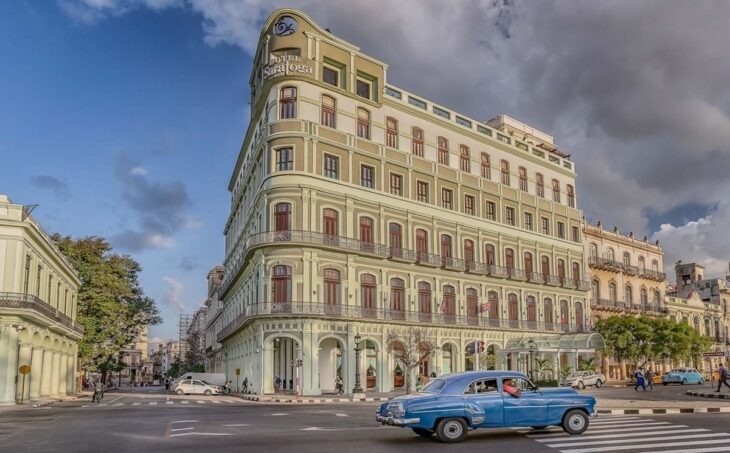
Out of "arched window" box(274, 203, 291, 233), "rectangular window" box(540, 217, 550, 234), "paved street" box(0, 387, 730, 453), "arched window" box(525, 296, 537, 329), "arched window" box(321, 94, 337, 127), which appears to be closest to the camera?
"paved street" box(0, 387, 730, 453)

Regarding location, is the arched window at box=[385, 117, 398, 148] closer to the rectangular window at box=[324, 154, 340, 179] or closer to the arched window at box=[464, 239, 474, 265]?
the rectangular window at box=[324, 154, 340, 179]

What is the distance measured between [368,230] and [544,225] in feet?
74.3

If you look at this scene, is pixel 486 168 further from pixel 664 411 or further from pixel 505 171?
pixel 664 411

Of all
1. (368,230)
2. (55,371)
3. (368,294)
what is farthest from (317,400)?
(55,371)

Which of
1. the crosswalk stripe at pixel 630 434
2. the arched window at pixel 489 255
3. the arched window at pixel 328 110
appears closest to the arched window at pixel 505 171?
the arched window at pixel 489 255

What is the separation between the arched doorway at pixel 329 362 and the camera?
45.1 m

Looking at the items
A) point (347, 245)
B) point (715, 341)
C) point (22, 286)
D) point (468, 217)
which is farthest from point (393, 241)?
point (715, 341)

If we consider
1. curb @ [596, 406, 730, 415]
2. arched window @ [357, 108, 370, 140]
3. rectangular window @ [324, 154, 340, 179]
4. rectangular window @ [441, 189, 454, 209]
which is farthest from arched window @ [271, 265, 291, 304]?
curb @ [596, 406, 730, 415]

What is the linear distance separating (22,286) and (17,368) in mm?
4680

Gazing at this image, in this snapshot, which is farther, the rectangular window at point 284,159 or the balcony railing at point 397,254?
the rectangular window at point 284,159

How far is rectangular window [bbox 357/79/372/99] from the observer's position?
47656 millimetres

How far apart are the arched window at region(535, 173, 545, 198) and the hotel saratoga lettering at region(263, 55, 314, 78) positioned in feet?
88.8

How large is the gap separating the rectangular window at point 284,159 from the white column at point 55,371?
22.2m

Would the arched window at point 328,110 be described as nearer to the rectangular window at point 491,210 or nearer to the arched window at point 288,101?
the arched window at point 288,101
